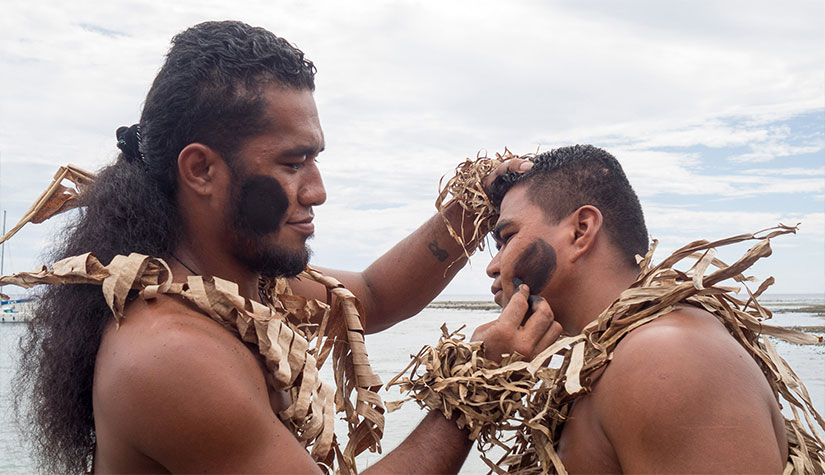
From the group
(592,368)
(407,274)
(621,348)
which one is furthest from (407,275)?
(621,348)

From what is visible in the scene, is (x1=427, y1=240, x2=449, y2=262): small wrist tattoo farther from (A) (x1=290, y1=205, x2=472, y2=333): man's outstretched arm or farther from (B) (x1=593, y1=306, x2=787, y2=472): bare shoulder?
(B) (x1=593, y1=306, x2=787, y2=472): bare shoulder

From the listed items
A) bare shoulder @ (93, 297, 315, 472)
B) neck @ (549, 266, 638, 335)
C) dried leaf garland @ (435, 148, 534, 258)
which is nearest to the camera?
bare shoulder @ (93, 297, 315, 472)

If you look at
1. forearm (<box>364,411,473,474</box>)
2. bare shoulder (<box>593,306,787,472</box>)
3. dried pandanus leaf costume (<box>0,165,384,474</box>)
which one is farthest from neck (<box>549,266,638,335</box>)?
dried pandanus leaf costume (<box>0,165,384,474</box>)

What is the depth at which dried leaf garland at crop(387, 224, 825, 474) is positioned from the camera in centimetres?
299

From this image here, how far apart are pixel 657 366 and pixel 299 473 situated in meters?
1.31

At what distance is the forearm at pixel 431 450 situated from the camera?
10.5 feet

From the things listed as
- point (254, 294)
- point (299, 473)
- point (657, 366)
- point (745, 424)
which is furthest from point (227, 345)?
point (745, 424)

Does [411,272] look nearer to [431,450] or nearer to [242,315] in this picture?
[431,450]

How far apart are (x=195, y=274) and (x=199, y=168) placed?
44 cm

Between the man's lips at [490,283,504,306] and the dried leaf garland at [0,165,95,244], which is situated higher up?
the dried leaf garland at [0,165,95,244]

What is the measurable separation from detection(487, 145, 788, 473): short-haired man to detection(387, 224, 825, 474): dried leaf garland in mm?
81

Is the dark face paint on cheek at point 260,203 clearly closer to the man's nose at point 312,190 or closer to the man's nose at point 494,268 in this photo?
the man's nose at point 312,190

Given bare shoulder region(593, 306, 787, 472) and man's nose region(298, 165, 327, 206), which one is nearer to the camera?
bare shoulder region(593, 306, 787, 472)

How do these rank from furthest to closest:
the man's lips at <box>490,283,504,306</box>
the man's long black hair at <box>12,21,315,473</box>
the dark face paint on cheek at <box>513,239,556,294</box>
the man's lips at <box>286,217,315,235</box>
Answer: the man's lips at <box>490,283,504,306</box>
the dark face paint on cheek at <box>513,239,556,294</box>
the man's lips at <box>286,217,315,235</box>
the man's long black hair at <box>12,21,315,473</box>
